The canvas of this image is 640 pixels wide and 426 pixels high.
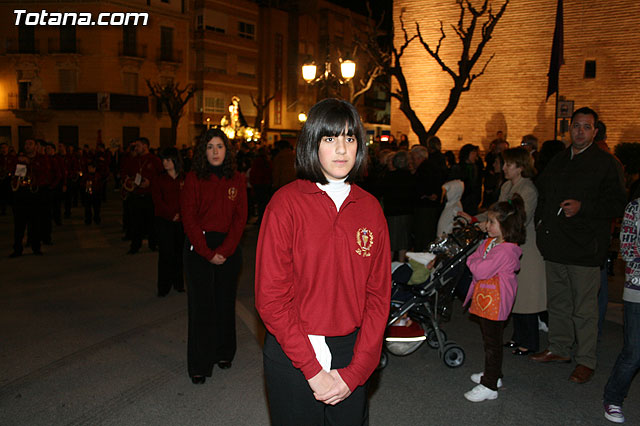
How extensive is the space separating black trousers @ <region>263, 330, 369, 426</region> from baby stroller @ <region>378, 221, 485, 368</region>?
2.60 m

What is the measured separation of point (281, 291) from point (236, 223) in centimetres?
249

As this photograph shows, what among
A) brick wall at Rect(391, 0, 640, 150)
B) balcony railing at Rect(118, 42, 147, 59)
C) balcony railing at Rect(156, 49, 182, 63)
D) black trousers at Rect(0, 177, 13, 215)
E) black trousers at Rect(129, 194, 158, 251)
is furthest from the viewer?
balcony railing at Rect(156, 49, 182, 63)

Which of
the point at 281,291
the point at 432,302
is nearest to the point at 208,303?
the point at 432,302

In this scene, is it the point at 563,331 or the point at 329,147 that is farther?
the point at 563,331

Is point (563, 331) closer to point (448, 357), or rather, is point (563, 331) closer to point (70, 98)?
point (448, 357)

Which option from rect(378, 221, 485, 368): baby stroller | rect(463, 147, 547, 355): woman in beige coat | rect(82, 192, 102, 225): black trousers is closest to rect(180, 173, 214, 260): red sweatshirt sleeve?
rect(378, 221, 485, 368): baby stroller

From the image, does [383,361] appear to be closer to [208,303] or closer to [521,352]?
[521,352]

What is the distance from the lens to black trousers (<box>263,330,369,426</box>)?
235 cm

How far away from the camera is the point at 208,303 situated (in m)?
4.59

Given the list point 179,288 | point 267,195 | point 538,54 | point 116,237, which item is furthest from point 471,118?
point 179,288

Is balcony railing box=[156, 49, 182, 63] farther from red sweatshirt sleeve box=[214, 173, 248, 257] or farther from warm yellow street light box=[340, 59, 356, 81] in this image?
red sweatshirt sleeve box=[214, 173, 248, 257]

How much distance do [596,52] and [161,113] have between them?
33.1 metres

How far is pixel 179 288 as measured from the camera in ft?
25.0

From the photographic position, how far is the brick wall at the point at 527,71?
758 inches
